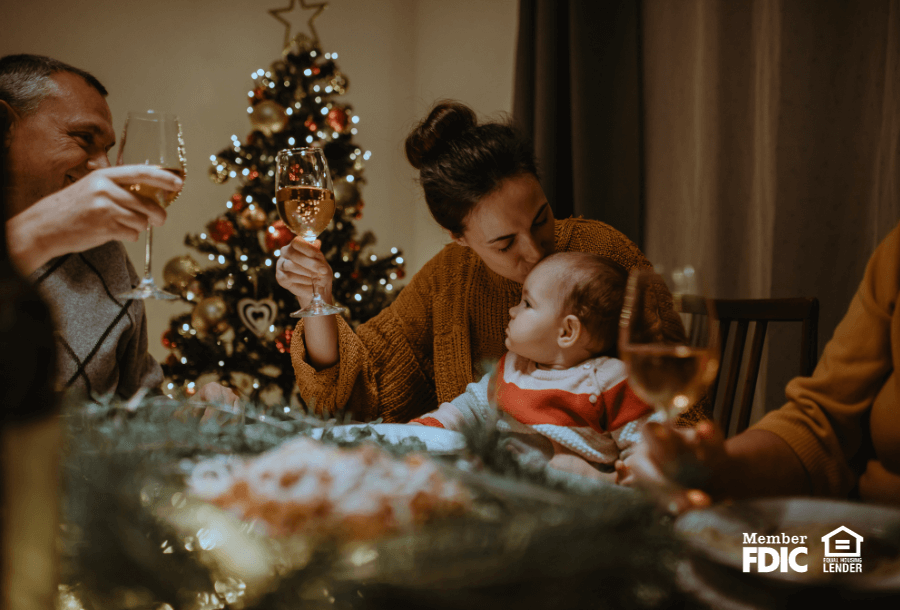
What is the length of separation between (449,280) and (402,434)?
3.14 ft

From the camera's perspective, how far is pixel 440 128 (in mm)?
1531

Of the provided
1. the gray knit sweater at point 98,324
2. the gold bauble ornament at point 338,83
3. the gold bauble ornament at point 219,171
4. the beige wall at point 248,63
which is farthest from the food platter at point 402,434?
the beige wall at point 248,63

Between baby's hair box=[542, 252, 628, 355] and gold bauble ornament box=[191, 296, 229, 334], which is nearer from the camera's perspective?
baby's hair box=[542, 252, 628, 355]

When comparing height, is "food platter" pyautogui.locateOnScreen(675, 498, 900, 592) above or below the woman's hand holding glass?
below

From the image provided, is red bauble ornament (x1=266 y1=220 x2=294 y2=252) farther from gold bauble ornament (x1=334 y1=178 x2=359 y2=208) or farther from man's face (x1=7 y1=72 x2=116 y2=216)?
man's face (x1=7 y1=72 x2=116 y2=216)

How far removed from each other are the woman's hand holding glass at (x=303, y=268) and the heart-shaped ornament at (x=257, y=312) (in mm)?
1420

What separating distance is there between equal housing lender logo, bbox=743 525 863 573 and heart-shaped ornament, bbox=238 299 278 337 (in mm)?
2556

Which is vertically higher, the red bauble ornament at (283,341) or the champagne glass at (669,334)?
the champagne glass at (669,334)

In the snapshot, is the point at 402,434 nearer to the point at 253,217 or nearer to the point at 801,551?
the point at 801,551

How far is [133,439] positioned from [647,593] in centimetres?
45

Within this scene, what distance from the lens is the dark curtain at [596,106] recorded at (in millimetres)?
2629

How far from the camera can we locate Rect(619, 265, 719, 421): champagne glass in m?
0.59

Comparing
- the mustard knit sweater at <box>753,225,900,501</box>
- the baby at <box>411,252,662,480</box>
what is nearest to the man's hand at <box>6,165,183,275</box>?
the baby at <box>411,252,662,480</box>

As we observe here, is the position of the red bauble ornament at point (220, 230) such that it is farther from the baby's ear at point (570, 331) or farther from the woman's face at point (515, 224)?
the baby's ear at point (570, 331)
